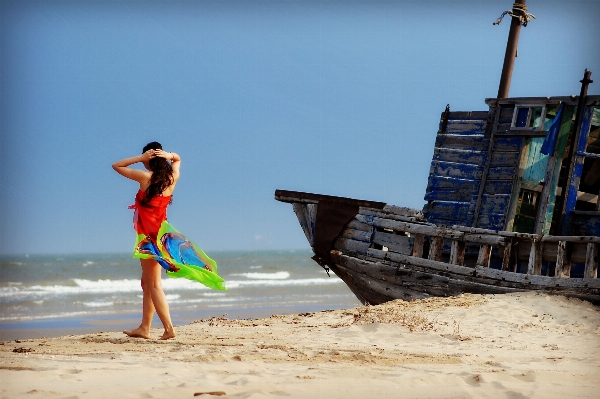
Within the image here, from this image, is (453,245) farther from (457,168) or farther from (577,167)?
(577,167)

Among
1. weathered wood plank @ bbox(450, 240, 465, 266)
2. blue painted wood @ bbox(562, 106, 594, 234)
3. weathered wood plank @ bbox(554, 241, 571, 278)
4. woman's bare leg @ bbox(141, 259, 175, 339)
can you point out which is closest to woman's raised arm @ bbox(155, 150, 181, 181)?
woman's bare leg @ bbox(141, 259, 175, 339)

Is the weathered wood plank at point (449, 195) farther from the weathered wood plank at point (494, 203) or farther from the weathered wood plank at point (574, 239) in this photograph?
the weathered wood plank at point (574, 239)

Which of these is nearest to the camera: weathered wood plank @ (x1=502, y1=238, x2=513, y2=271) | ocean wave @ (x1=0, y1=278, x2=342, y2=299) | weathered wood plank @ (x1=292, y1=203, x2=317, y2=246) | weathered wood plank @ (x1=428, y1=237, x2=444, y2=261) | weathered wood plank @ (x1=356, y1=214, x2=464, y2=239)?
weathered wood plank @ (x1=502, y1=238, x2=513, y2=271)

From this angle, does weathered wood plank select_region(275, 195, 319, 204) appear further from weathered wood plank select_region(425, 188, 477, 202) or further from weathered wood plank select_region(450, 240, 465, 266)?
weathered wood plank select_region(450, 240, 465, 266)

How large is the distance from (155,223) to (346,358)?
2.23m

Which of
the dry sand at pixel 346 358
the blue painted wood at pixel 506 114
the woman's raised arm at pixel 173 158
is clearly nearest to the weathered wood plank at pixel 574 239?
the dry sand at pixel 346 358

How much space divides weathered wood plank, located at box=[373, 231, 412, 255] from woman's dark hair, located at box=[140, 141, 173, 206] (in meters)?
5.63

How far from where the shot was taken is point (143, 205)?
724 cm

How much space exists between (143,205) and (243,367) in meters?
2.10

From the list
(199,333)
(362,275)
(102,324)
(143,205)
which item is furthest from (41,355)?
(102,324)

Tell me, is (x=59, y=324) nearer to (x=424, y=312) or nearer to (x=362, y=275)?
(x=362, y=275)

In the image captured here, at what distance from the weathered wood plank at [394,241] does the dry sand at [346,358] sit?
2140 mm

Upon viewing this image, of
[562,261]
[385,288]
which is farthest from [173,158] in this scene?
[562,261]

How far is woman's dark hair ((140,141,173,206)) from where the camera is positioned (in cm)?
719
